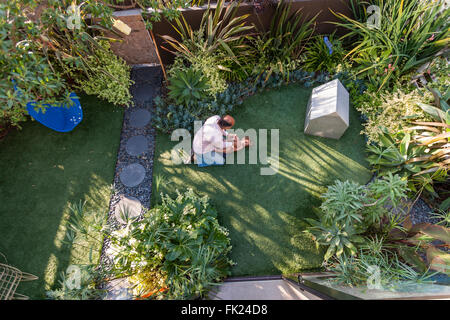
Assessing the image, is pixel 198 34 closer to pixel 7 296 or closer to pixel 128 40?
pixel 128 40

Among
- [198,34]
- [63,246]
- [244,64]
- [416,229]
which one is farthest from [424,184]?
[63,246]

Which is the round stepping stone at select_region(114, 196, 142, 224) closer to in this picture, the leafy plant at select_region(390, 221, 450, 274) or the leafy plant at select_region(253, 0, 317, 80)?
the leafy plant at select_region(253, 0, 317, 80)

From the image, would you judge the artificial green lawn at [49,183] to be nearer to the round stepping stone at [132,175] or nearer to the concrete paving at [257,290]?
the round stepping stone at [132,175]

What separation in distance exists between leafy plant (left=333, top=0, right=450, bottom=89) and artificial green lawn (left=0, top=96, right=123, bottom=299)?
457 cm

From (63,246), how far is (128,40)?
368 cm

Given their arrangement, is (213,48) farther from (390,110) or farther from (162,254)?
(162,254)

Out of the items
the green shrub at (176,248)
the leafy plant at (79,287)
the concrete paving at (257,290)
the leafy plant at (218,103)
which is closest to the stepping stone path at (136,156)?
the leafy plant at (218,103)

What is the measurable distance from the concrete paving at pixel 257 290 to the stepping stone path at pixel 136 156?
136cm

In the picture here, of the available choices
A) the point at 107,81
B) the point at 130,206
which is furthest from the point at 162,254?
the point at 107,81

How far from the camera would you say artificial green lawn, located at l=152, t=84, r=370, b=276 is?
355cm

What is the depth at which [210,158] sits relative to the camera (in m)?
3.92

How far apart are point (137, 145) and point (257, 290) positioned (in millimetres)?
3025

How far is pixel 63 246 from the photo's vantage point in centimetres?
360

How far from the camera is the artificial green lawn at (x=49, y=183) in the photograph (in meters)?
3.55
